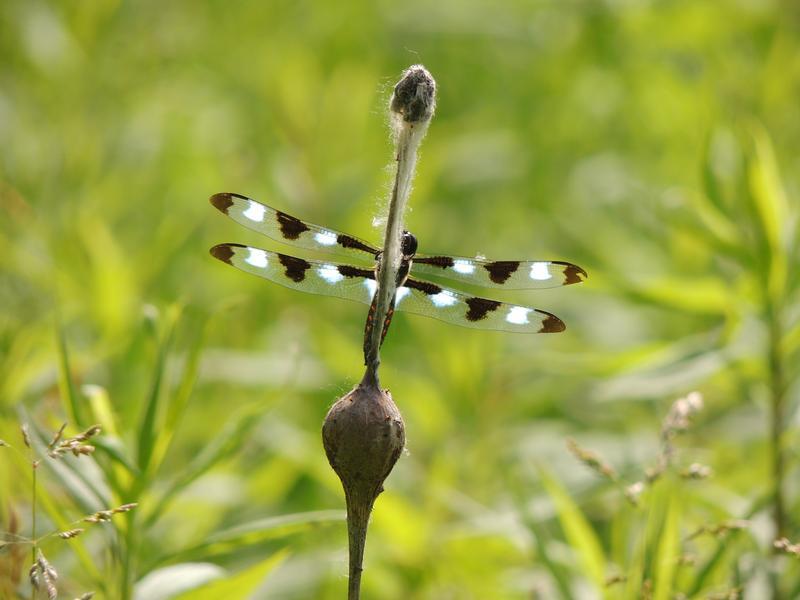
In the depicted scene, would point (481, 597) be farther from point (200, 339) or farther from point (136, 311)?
point (136, 311)

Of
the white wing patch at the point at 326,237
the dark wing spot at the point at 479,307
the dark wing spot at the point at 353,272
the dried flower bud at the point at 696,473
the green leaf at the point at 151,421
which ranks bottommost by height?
the dried flower bud at the point at 696,473

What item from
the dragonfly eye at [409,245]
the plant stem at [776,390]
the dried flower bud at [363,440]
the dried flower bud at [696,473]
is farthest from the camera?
the plant stem at [776,390]

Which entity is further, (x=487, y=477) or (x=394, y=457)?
(x=487, y=477)

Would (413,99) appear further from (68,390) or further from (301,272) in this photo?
(68,390)

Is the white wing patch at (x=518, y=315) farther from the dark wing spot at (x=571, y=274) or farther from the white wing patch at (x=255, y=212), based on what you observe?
the white wing patch at (x=255, y=212)

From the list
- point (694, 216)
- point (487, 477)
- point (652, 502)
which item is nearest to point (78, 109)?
point (487, 477)

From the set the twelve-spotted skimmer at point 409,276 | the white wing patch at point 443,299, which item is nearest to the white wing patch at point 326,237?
the twelve-spotted skimmer at point 409,276

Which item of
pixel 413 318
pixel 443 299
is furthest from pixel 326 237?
pixel 413 318
